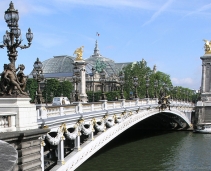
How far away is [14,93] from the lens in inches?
436

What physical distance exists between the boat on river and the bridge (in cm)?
2024

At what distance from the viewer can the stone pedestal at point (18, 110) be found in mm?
10828

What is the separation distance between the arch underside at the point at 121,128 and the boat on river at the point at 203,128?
1.63m

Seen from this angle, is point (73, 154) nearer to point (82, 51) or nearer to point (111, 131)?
point (111, 131)

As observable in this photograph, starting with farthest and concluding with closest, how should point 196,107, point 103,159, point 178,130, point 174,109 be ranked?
point 196,107 → point 178,130 → point 174,109 → point 103,159

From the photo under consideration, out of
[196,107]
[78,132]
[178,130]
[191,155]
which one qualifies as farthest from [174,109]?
[78,132]

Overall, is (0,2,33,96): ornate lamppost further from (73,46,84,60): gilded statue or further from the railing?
(73,46,84,60): gilded statue

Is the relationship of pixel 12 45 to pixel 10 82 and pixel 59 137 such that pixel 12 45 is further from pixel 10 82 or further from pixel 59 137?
pixel 59 137

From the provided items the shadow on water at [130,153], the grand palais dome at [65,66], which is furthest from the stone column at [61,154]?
the grand palais dome at [65,66]

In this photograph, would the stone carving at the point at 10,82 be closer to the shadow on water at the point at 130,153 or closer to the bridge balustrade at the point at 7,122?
the bridge balustrade at the point at 7,122

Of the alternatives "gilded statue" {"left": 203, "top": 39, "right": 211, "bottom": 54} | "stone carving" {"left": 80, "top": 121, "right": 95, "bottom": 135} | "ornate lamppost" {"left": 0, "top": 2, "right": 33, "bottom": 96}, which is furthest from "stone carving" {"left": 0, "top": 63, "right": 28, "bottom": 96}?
"gilded statue" {"left": 203, "top": 39, "right": 211, "bottom": 54}

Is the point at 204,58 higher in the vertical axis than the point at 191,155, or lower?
higher

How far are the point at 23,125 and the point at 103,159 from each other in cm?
1734

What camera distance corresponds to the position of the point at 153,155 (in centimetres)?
3062
